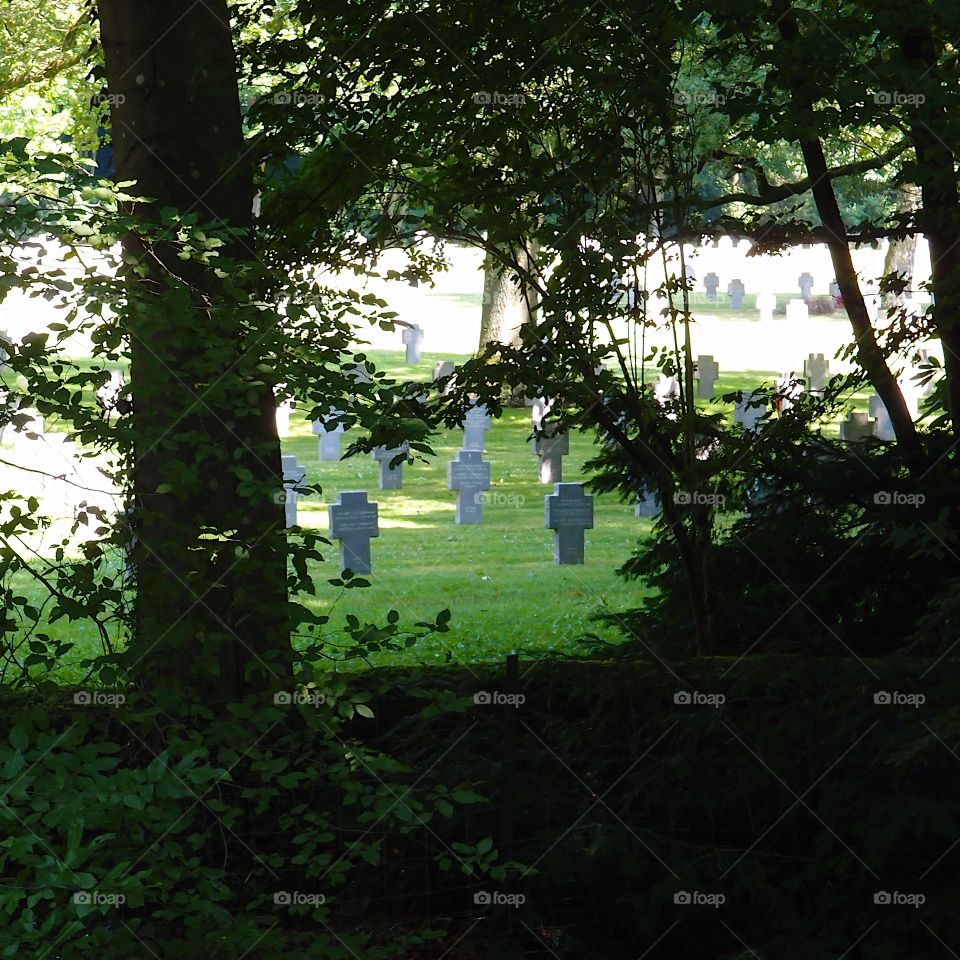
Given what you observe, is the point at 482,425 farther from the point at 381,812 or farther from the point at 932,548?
the point at 381,812

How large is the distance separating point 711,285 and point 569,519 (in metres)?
26.4

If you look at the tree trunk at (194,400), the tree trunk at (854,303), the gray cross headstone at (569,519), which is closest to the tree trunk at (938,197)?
the tree trunk at (854,303)

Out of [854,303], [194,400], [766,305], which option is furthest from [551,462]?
[766,305]

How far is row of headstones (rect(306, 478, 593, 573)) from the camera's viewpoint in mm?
10008

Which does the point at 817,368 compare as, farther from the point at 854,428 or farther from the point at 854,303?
the point at 854,303

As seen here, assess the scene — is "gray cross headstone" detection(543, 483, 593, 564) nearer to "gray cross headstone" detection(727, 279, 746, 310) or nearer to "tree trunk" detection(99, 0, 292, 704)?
"tree trunk" detection(99, 0, 292, 704)

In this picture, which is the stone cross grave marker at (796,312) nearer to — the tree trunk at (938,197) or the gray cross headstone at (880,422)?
the gray cross headstone at (880,422)

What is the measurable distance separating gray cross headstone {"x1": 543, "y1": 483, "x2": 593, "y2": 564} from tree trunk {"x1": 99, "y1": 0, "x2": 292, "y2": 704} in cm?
616

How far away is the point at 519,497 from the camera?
40.9ft

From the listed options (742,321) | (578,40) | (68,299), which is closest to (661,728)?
(68,299)

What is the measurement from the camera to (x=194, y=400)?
3.73 metres

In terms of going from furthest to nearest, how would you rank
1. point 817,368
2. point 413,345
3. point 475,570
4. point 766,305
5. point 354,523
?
point 766,305
point 413,345
point 817,368
point 475,570
point 354,523

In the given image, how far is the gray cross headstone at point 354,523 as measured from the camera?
10000 millimetres

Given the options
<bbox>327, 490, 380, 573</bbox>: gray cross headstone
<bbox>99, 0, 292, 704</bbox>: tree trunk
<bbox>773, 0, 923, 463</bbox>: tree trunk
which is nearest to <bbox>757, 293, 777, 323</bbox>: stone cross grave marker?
<bbox>327, 490, 380, 573</bbox>: gray cross headstone
